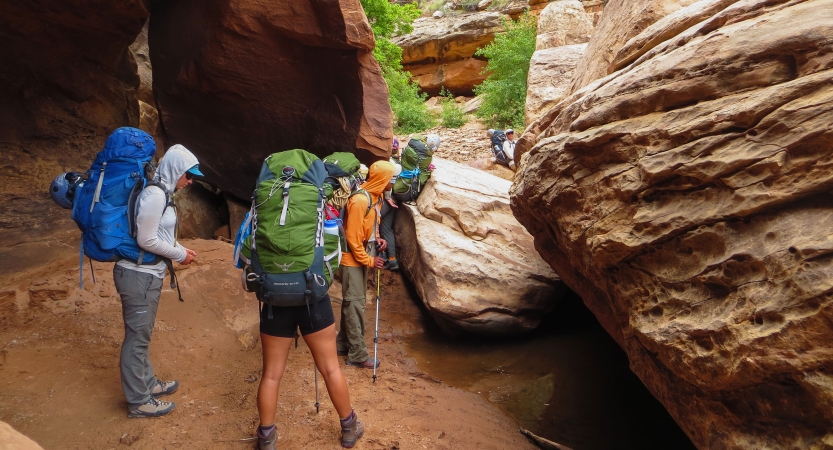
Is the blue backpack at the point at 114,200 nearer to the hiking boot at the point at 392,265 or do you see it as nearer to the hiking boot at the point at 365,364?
the hiking boot at the point at 365,364

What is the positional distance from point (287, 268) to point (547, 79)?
374 inches

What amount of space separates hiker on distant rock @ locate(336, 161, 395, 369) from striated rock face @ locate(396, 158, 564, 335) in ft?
4.06

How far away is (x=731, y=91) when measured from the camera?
3322mm

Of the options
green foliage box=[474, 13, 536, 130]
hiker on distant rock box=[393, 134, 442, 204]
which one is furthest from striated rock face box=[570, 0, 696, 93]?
green foliage box=[474, 13, 536, 130]

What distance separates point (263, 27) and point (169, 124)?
2753 millimetres

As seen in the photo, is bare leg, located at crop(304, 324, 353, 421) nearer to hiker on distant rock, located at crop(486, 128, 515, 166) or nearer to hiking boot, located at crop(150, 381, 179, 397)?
hiking boot, located at crop(150, 381, 179, 397)

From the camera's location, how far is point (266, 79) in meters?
7.18

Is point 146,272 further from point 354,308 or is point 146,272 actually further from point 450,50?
point 450,50

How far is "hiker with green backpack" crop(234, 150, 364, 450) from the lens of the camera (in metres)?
3.28

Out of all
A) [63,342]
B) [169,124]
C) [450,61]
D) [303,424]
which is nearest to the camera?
[303,424]

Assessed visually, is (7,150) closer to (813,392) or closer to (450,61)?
(813,392)

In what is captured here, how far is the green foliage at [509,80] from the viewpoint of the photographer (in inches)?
612

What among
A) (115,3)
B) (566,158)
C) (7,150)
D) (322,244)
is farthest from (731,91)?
(7,150)

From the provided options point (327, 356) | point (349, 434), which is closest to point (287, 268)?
point (327, 356)
